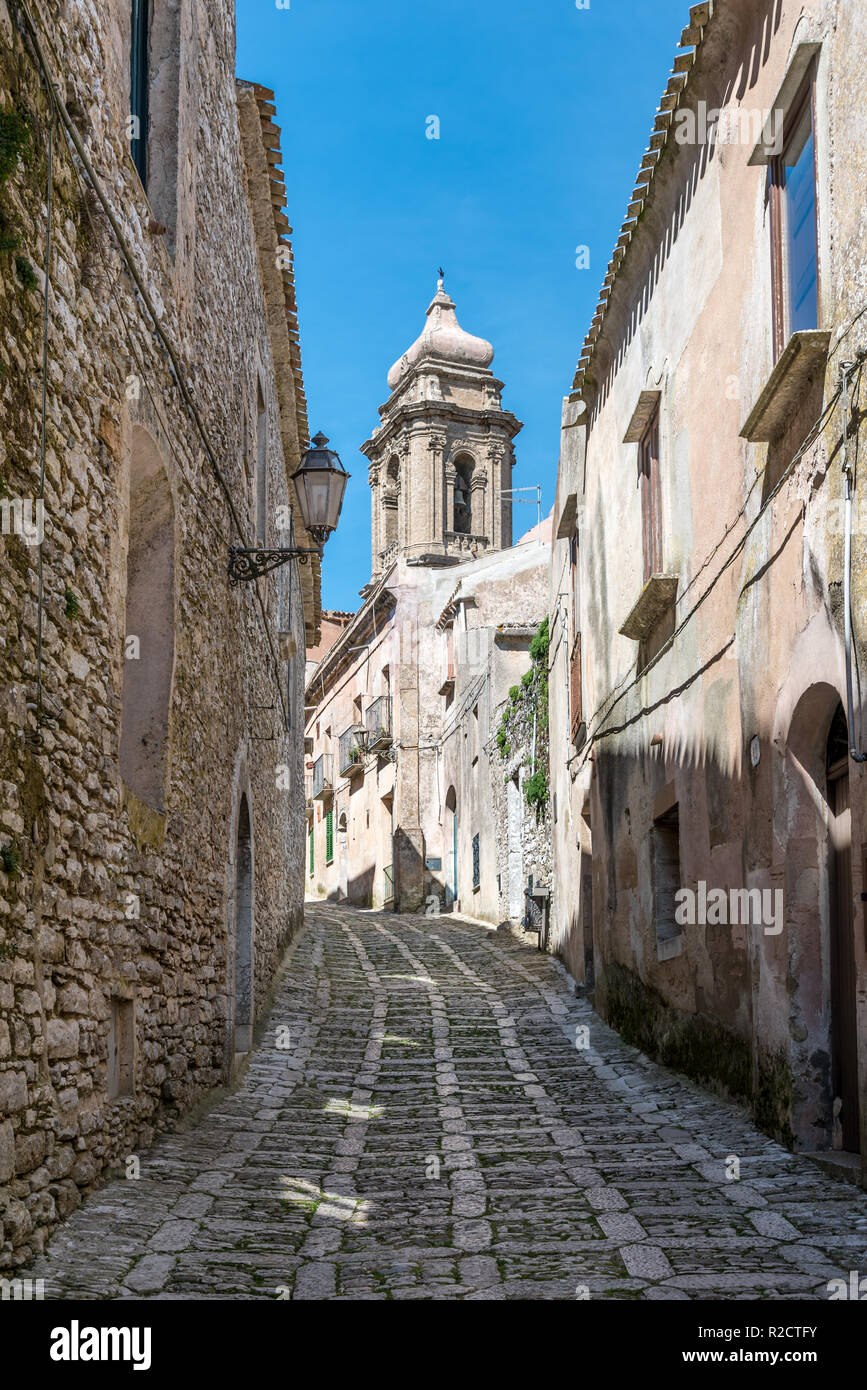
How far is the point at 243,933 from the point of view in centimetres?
1145

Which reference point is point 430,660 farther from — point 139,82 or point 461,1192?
point 461,1192

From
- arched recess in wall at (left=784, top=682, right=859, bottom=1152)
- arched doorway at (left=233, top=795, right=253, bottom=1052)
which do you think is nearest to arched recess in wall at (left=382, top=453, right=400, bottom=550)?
arched doorway at (left=233, top=795, right=253, bottom=1052)

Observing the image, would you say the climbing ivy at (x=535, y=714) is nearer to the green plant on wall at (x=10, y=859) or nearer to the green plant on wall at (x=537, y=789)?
the green plant on wall at (x=537, y=789)

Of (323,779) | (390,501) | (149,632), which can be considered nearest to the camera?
(149,632)

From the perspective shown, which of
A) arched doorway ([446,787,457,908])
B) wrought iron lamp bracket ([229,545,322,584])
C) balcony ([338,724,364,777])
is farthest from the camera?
balcony ([338,724,364,777])

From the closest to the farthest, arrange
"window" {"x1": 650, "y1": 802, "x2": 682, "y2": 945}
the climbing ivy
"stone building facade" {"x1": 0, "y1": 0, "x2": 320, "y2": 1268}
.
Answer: "stone building facade" {"x1": 0, "y1": 0, "x2": 320, "y2": 1268}
"window" {"x1": 650, "y1": 802, "x2": 682, "y2": 945}
the climbing ivy

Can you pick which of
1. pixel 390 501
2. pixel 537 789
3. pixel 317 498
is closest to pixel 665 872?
pixel 317 498

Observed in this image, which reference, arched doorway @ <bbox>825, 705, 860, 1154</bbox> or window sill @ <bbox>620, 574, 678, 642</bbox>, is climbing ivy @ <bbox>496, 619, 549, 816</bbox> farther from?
arched doorway @ <bbox>825, 705, 860, 1154</bbox>

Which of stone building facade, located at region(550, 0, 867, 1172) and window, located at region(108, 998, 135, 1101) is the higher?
stone building facade, located at region(550, 0, 867, 1172)

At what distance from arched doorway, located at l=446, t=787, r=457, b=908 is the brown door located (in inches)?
830

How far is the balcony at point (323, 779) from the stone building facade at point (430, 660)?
6 cm

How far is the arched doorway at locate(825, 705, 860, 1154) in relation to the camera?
646cm

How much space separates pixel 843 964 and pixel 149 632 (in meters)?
3.85

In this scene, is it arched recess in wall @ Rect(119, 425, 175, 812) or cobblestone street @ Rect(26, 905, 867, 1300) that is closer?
cobblestone street @ Rect(26, 905, 867, 1300)
